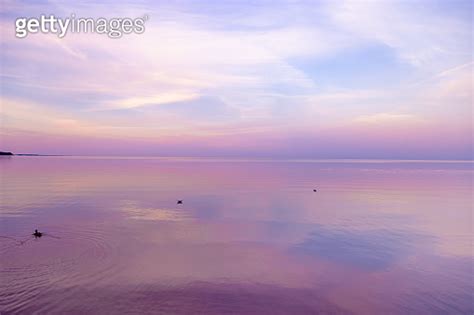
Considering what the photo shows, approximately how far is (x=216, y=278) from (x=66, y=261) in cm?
802

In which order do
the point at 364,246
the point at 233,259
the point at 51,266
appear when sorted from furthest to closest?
the point at 364,246 → the point at 233,259 → the point at 51,266

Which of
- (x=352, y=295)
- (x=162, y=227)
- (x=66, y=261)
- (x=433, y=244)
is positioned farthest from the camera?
(x=162, y=227)

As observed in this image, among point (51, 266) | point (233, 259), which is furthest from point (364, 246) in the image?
point (51, 266)

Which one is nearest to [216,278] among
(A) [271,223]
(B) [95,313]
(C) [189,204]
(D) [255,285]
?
(D) [255,285]

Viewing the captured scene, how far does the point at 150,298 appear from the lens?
12.8m

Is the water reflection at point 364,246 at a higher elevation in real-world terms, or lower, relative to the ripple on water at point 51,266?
lower

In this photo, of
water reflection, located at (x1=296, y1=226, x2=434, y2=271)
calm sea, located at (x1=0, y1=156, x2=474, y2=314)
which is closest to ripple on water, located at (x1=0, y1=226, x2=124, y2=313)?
calm sea, located at (x1=0, y1=156, x2=474, y2=314)

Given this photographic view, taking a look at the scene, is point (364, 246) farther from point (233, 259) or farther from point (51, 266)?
point (51, 266)

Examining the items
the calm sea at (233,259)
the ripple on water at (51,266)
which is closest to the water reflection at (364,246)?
the calm sea at (233,259)

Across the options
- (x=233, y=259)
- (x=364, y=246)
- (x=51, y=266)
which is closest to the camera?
(x=51, y=266)

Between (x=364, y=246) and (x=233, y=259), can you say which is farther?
(x=364, y=246)

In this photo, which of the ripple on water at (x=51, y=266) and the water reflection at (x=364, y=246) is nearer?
the ripple on water at (x=51, y=266)

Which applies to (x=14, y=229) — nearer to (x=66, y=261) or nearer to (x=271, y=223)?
(x=66, y=261)

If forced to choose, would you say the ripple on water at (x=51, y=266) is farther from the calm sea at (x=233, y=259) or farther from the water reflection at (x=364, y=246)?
the water reflection at (x=364, y=246)
